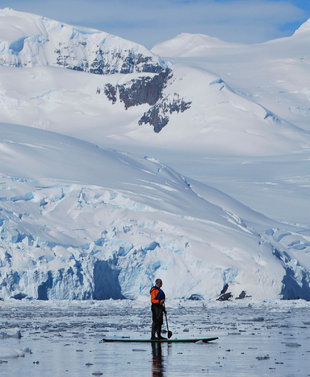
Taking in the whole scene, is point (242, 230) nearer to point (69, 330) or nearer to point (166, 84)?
point (69, 330)

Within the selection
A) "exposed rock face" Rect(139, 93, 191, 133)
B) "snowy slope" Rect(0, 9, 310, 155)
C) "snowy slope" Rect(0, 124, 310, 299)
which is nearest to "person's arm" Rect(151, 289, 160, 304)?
"snowy slope" Rect(0, 124, 310, 299)

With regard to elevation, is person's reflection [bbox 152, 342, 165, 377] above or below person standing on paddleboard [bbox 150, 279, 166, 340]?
below

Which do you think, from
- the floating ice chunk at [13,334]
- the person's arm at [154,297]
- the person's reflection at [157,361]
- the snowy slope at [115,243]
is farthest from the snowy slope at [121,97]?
the person's reflection at [157,361]

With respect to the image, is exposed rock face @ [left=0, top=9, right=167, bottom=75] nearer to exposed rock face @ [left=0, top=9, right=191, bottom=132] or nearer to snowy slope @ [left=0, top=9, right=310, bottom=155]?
exposed rock face @ [left=0, top=9, right=191, bottom=132]

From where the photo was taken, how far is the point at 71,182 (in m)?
39.1

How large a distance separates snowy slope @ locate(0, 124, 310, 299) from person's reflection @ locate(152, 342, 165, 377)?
16165mm

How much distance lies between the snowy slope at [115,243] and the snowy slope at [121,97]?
263 feet

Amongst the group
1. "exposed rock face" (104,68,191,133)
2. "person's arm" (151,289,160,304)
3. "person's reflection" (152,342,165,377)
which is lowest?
"person's reflection" (152,342,165,377)

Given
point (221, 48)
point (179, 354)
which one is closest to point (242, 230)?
point (179, 354)

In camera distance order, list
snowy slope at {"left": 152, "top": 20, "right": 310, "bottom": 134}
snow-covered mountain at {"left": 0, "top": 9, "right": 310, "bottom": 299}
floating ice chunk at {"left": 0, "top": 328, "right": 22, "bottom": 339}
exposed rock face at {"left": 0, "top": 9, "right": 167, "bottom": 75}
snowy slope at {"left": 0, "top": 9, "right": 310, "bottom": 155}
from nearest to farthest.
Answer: floating ice chunk at {"left": 0, "top": 328, "right": 22, "bottom": 339}
snow-covered mountain at {"left": 0, "top": 9, "right": 310, "bottom": 299}
snowy slope at {"left": 0, "top": 9, "right": 310, "bottom": 155}
snowy slope at {"left": 152, "top": 20, "right": 310, "bottom": 134}
exposed rock face at {"left": 0, "top": 9, "right": 167, "bottom": 75}

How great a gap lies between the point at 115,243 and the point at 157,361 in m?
20.8

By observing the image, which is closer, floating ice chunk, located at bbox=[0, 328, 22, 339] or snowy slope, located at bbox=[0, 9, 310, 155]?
floating ice chunk, located at bbox=[0, 328, 22, 339]

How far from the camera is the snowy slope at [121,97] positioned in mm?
126625

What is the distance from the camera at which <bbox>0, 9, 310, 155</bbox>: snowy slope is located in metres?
127
